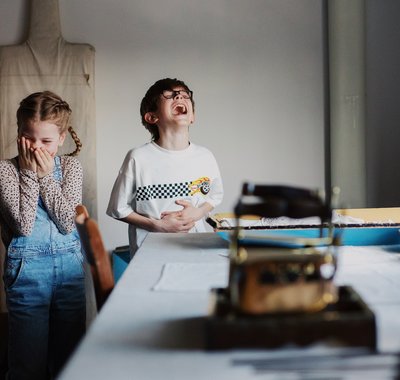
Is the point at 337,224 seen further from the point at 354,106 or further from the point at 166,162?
the point at 354,106

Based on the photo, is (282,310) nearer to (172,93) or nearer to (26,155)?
(26,155)

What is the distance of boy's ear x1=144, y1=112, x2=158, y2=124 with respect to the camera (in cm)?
232

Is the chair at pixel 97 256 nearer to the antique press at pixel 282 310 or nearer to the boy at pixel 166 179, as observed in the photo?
the antique press at pixel 282 310

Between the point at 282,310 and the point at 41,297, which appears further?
the point at 41,297

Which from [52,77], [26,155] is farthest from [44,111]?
[52,77]

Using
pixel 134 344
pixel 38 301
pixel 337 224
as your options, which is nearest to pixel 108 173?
pixel 38 301

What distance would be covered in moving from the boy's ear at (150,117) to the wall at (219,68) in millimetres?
1021

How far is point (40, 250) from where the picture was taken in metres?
1.86

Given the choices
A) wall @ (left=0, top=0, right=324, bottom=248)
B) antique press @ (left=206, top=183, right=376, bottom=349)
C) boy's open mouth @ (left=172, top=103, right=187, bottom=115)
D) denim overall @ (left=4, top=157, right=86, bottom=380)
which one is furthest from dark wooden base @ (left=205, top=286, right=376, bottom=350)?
wall @ (left=0, top=0, right=324, bottom=248)

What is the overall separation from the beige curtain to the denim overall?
146cm

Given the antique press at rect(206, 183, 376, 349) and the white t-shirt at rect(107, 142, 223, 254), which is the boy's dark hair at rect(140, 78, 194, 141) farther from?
the antique press at rect(206, 183, 376, 349)

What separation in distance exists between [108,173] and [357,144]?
4.47 ft

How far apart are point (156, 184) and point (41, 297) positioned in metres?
0.58

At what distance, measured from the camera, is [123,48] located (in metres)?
3.34
